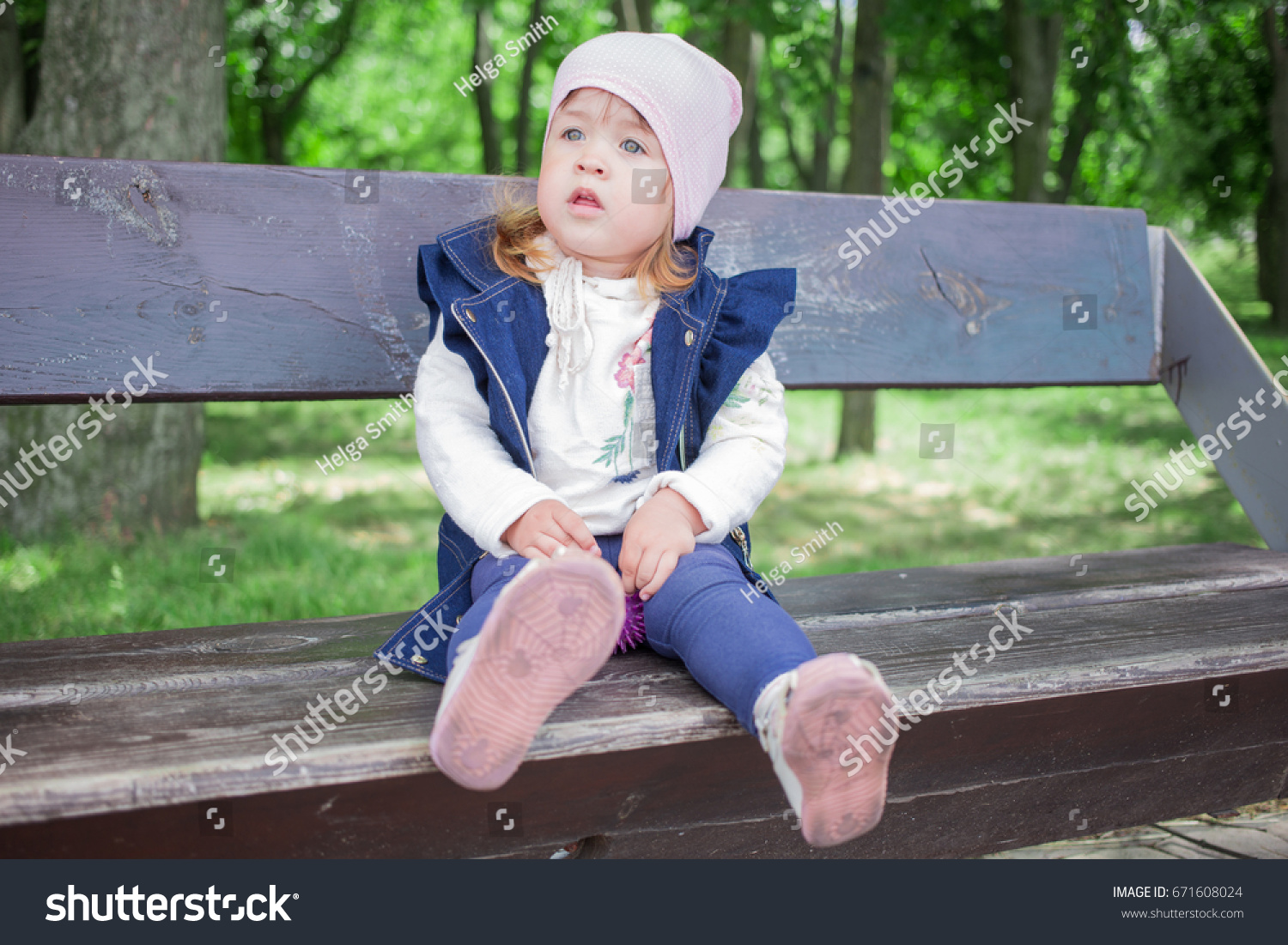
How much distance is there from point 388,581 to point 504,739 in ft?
8.24

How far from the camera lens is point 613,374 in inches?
71.5

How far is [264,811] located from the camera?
1.24 m

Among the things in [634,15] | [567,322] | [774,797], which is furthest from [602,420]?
[634,15]

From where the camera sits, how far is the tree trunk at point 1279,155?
8.92m

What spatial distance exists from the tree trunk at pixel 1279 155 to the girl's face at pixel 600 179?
8.27 meters

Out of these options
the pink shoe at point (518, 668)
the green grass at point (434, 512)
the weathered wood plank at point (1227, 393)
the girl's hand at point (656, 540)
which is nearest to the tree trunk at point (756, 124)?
the green grass at point (434, 512)

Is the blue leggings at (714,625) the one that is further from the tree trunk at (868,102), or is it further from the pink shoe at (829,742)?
the tree trunk at (868,102)

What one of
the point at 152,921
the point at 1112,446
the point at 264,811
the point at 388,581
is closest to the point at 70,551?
the point at 388,581

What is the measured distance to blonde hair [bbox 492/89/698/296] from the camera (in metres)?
1.81

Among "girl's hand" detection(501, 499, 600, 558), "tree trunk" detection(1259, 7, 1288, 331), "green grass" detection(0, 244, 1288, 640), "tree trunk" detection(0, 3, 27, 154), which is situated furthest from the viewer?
"tree trunk" detection(1259, 7, 1288, 331)

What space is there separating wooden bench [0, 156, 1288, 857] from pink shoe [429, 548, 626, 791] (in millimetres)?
68

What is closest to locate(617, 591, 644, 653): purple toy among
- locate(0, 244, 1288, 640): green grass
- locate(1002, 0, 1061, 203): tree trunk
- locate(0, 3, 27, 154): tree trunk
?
locate(0, 244, 1288, 640): green grass

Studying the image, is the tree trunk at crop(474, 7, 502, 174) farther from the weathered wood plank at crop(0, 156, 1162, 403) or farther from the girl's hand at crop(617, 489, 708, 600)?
the girl's hand at crop(617, 489, 708, 600)

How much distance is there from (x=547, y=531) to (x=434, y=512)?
12.6ft
